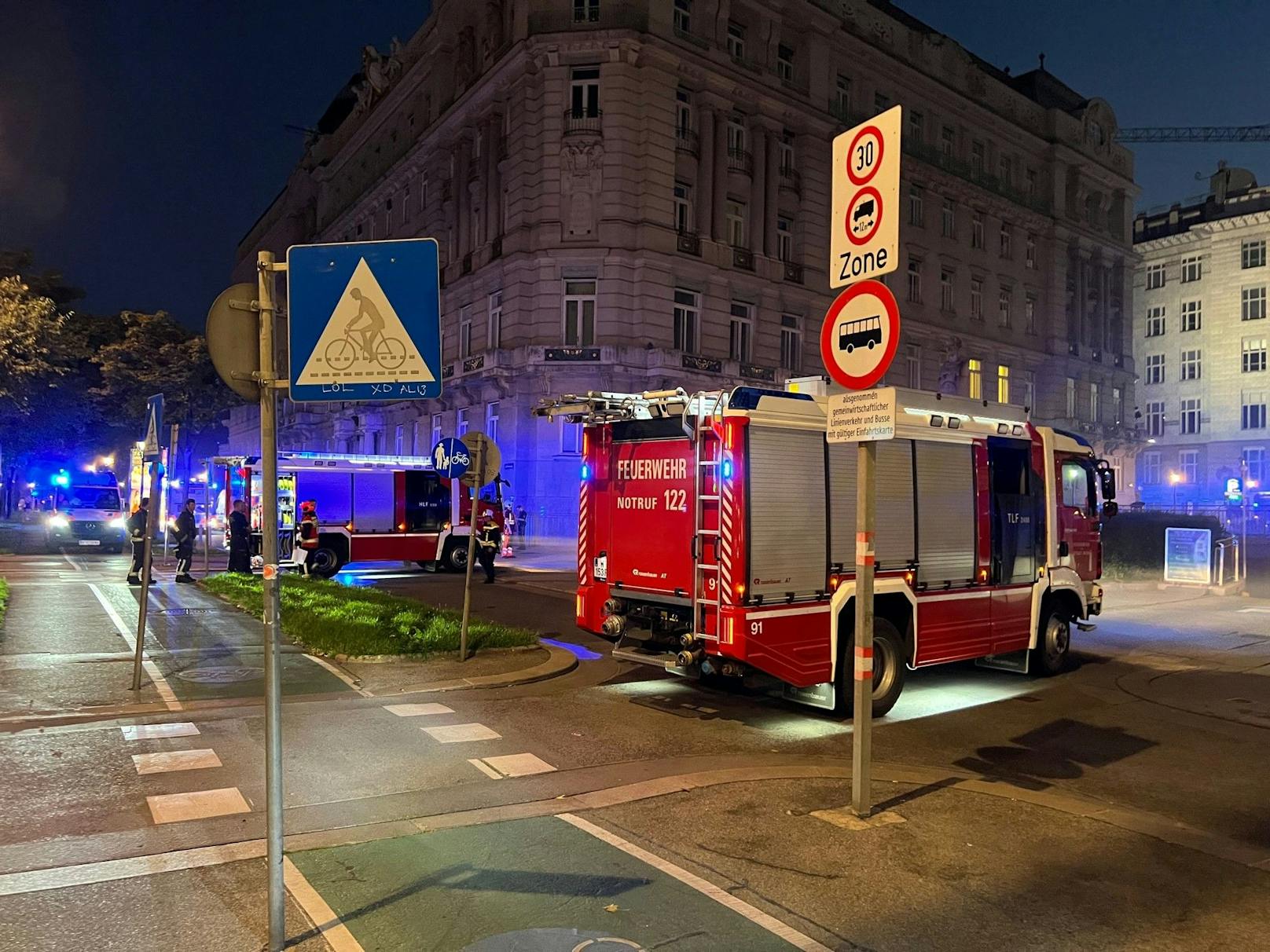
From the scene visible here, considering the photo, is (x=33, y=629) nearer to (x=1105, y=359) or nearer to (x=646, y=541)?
(x=646, y=541)

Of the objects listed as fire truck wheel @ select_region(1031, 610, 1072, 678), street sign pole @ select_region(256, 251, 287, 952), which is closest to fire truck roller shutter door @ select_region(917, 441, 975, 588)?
fire truck wheel @ select_region(1031, 610, 1072, 678)

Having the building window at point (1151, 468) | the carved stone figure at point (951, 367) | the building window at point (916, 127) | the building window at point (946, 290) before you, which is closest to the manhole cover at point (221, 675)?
the carved stone figure at point (951, 367)

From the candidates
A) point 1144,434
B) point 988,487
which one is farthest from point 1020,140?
point 988,487

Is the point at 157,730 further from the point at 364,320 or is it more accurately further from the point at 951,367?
the point at 951,367

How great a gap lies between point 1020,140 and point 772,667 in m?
53.3

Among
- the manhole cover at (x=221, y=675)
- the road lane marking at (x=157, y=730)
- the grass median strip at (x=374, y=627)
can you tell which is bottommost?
the road lane marking at (x=157, y=730)

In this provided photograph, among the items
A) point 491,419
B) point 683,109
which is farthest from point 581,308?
point 683,109

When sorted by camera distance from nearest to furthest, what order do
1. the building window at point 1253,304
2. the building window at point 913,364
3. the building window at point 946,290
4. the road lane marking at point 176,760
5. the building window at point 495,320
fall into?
the road lane marking at point 176,760, the building window at point 495,320, the building window at point 913,364, the building window at point 946,290, the building window at point 1253,304

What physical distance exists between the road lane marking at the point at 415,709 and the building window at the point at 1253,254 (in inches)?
2669

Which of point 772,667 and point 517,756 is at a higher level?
point 772,667

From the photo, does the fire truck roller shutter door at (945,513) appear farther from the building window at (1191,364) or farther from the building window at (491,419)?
the building window at (1191,364)

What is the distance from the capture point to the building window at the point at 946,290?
4819 centimetres

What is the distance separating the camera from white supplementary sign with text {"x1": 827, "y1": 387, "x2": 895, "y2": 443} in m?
5.72

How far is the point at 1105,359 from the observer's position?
58875mm
